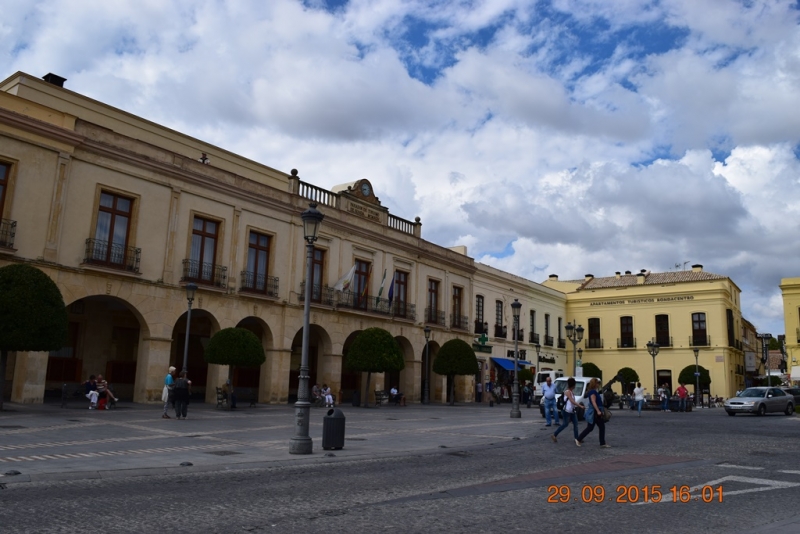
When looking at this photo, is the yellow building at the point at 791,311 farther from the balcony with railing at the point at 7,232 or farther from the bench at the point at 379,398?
the balcony with railing at the point at 7,232

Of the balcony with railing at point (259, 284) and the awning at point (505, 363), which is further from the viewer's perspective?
the awning at point (505, 363)

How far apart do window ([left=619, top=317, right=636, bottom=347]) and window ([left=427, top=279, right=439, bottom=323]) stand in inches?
885

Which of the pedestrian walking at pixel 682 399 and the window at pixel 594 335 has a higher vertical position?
the window at pixel 594 335

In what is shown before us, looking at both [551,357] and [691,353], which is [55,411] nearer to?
[551,357]

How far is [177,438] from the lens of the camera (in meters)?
14.6

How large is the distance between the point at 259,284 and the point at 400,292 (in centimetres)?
1060

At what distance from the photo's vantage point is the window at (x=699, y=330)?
51.7 meters

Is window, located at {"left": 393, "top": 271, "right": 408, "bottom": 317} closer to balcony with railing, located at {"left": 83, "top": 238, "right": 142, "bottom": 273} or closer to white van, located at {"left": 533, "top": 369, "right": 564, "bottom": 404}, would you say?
white van, located at {"left": 533, "top": 369, "right": 564, "bottom": 404}

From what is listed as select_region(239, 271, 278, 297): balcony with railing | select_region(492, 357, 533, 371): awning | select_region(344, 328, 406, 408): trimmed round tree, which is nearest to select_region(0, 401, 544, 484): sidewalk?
select_region(344, 328, 406, 408): trimmed round tree

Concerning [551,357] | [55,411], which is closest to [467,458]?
[55,411]

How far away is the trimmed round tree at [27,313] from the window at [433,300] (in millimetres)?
23464

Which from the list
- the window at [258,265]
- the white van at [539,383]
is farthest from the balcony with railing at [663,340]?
the window at [258,265]

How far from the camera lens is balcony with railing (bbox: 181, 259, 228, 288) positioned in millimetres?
26141

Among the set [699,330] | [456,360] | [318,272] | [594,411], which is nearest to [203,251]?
[318,272]
